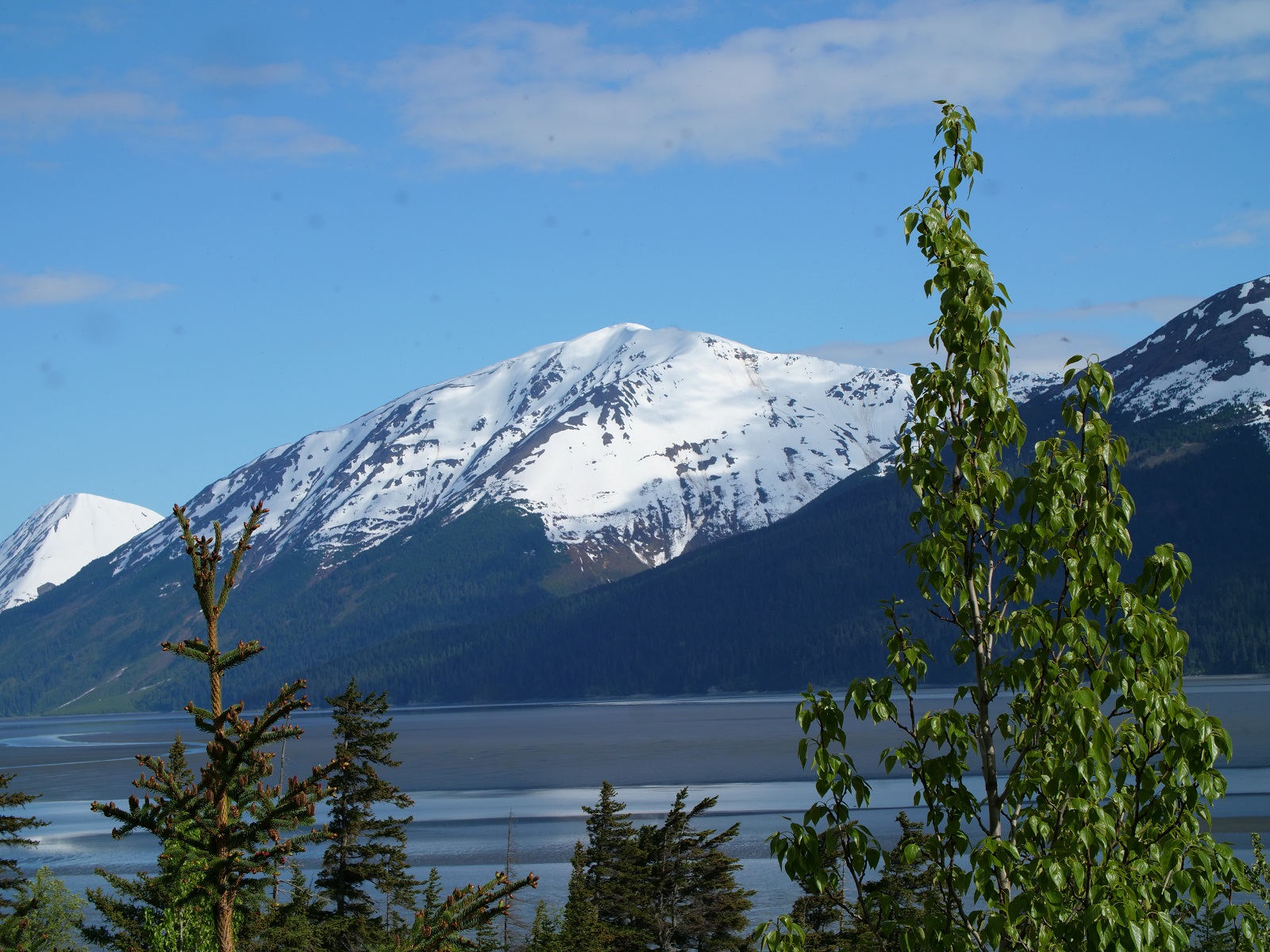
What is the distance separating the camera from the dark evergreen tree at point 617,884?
33344 mm

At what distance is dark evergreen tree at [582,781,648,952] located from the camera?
33344 mm

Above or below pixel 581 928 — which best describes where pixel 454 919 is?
above

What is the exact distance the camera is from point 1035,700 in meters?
8.89

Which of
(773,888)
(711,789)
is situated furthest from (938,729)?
(711,789)

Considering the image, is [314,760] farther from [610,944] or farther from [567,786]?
[610,944]

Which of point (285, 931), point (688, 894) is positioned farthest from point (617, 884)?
point (285, 931)

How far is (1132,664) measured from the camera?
8.46 metres

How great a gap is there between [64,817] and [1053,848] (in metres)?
127

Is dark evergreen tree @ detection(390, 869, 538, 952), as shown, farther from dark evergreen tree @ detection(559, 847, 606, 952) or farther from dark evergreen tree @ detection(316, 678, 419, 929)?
dark evergreen tree @ detection(316, 678, 419, 929)

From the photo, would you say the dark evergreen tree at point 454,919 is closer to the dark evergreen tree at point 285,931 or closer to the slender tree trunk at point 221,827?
the slender tree trunk at point 221,827

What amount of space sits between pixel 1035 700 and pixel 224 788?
18.5 ft

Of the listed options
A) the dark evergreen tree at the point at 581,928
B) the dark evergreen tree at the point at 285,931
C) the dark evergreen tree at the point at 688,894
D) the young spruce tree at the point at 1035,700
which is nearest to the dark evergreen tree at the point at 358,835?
the dark evergreen tree at the point at 285,931

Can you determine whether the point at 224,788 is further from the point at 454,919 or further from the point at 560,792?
the point at 560,792

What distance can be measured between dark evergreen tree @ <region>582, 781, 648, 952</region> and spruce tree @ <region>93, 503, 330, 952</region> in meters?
23.4
